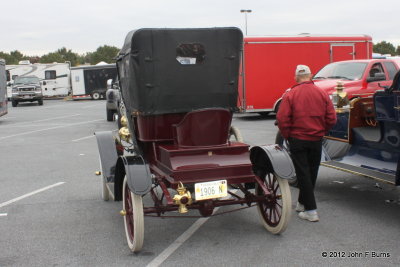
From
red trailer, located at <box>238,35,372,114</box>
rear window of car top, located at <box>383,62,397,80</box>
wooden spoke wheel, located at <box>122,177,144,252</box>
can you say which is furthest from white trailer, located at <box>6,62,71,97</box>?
wooden spoke wheel, located at <box>122,177,144,252</box>

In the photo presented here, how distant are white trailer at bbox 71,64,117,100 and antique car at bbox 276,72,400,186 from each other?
31416mm

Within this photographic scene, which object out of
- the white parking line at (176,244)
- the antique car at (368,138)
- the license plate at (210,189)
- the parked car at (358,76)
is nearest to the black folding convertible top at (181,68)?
the license plate at (210,189)

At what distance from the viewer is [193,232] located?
4.77 meters

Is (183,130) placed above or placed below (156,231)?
above

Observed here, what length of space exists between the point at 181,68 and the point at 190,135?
720mm

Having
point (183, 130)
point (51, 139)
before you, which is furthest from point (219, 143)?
point (51, 139)

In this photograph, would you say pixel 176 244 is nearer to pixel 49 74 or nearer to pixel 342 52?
pixel 342 52

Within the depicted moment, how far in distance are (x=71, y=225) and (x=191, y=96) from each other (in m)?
1.95

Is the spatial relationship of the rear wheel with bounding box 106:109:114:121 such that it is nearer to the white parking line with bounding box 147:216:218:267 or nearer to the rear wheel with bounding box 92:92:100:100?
the white parking line with bounding box 147:216:218:267

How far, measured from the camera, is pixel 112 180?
5121mm

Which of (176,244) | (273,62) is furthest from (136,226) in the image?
(273,62)

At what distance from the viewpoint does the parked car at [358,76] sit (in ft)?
35.6

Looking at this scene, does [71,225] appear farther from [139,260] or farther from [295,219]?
[295,219]

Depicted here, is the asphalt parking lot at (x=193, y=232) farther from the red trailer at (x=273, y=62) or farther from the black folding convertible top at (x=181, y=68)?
the red trailer at (x=273, y=62)
